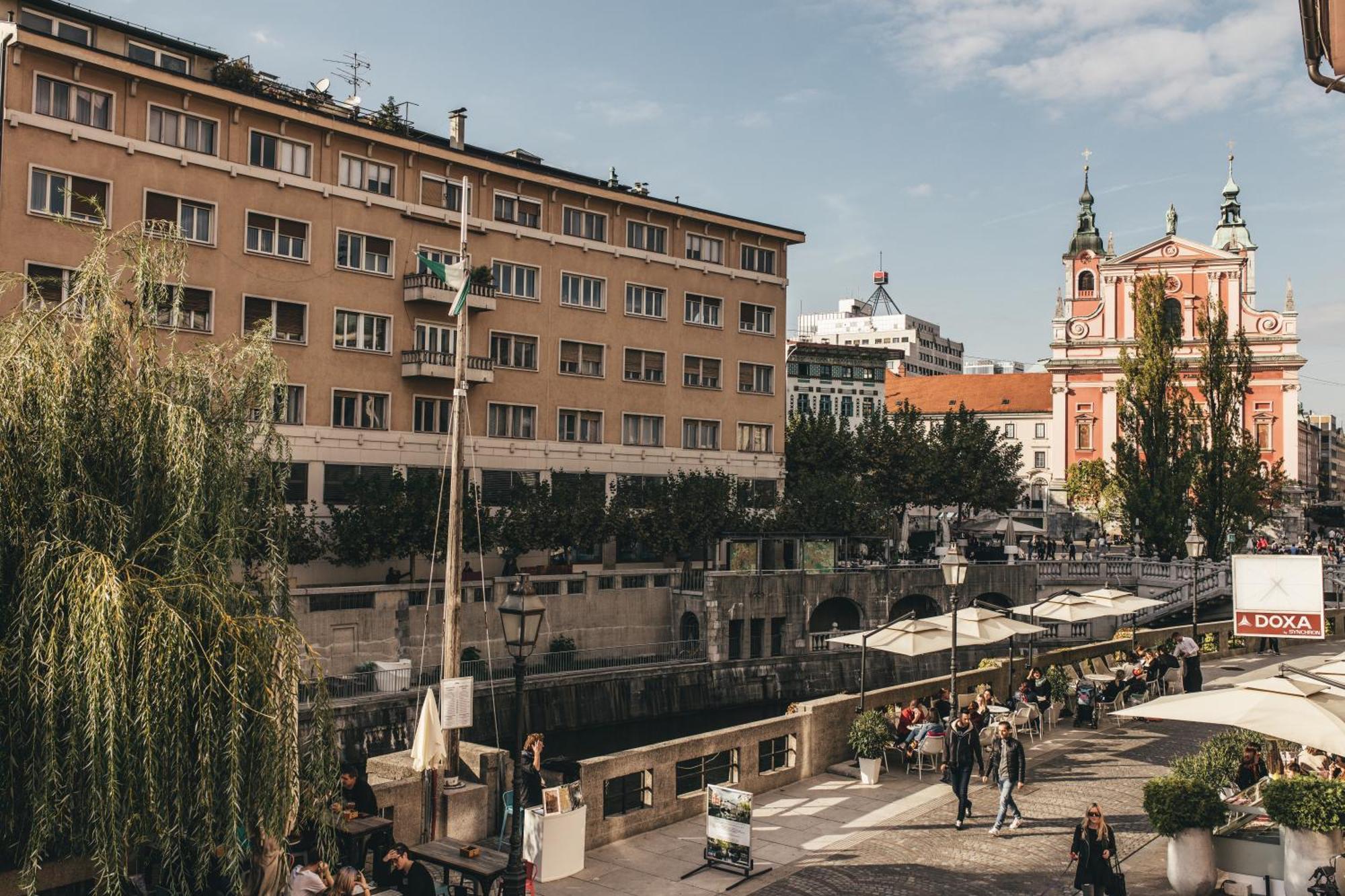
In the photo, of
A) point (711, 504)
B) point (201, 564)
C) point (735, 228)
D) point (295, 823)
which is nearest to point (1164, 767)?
point (295, 823)

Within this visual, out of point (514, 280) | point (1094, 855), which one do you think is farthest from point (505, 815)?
point (514, 280)

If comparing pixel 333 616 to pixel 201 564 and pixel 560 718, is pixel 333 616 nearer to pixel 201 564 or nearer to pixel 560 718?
pixel 560 718

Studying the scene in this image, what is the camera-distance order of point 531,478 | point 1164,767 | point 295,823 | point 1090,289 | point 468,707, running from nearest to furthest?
1. point 295,823
2. point 468,707
3. point 1164,767
4. point 531,478
5. point 1090,289

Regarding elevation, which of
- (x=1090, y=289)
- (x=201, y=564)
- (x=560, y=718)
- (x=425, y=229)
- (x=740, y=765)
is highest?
(x=1090, y=289)

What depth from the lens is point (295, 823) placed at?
13539 mm

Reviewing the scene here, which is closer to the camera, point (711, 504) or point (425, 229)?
point (425, 229)

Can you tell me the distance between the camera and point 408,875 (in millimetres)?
13422

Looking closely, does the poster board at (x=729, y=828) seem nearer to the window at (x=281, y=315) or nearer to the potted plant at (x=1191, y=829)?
the potted plant at (x=1191, y=829)

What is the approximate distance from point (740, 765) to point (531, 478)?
32.8 metres

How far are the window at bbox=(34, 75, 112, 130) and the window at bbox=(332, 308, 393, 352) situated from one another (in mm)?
10490

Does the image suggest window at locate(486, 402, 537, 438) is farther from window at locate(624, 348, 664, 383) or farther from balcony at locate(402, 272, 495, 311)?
window at locate(624, 348, 664, 383)

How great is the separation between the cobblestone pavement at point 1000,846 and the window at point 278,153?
34512 millimetres

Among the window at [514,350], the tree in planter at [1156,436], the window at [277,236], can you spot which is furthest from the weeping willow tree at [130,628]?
the tree in planter at [1156,436]

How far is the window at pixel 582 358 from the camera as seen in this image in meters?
53.8
